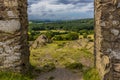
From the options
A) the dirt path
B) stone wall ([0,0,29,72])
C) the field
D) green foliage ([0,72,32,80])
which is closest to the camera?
green foliage ([0,72,32,80])

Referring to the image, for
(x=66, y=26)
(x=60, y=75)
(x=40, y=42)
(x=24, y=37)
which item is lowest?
Answer: (x=66, y=26)

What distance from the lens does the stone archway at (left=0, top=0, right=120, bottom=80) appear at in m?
8.55

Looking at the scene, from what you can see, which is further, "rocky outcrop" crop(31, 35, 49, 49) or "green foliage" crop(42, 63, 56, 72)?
"rocky outcrop" crop(31, 35, 49, 49)

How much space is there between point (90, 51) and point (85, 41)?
1.96 metres

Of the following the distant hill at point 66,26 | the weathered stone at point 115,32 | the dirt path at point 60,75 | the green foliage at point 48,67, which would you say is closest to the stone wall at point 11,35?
the dirt path at point 60,75

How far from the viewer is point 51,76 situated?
34.1 feet

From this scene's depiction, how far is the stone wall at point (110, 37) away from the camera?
27.8 feet

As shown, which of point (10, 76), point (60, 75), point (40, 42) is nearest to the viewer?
point (10, 76)

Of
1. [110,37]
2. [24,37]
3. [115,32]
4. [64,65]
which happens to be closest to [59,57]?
[64,65]

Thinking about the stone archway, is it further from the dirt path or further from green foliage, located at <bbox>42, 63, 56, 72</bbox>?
green foliage, located at <bbox>42, 63, 56, 72</bbox>

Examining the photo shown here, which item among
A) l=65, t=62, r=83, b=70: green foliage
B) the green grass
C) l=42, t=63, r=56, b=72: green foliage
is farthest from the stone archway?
the green grass

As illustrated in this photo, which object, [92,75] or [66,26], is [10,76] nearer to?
[92,75]

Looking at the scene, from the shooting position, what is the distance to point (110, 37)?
8.66 metres

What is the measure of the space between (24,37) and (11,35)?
0.68 meters
